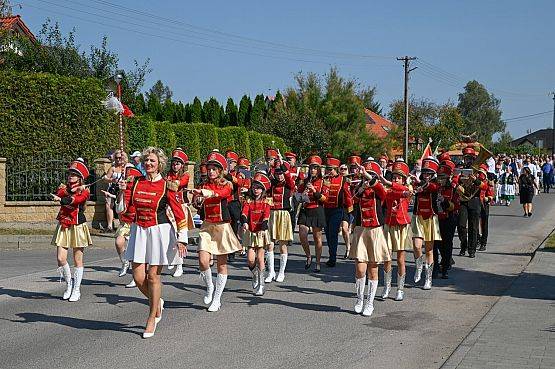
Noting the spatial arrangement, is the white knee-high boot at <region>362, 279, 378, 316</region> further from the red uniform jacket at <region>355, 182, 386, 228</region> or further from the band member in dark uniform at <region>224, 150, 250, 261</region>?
the band member in dark uniform at <region>224, 150, 250, 261</region>

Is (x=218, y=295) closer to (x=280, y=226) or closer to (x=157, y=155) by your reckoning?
(x=157, y=155)

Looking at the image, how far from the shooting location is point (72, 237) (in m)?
10.7

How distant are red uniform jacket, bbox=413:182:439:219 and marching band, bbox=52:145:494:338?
0.02 meters

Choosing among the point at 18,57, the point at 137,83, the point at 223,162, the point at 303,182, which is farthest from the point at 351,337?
the point at 137,83

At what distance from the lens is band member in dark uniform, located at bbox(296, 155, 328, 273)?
13812mm

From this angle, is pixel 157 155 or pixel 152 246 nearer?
pixel 152 246

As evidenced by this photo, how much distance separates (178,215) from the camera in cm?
885

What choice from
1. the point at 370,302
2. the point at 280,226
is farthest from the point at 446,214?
the point at 370,302

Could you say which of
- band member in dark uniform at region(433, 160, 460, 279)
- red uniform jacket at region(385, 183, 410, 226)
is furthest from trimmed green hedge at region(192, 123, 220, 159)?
red uniform jacket at region(385, 183, 410, 226)

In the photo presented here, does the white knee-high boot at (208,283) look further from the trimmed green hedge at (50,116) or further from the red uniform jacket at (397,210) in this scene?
the trimmed green hedge at (50,116)

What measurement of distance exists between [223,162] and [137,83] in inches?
980

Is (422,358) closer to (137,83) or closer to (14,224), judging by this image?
(14,224)

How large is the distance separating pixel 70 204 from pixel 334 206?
530cm

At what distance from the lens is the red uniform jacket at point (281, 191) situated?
13188 millimetres
